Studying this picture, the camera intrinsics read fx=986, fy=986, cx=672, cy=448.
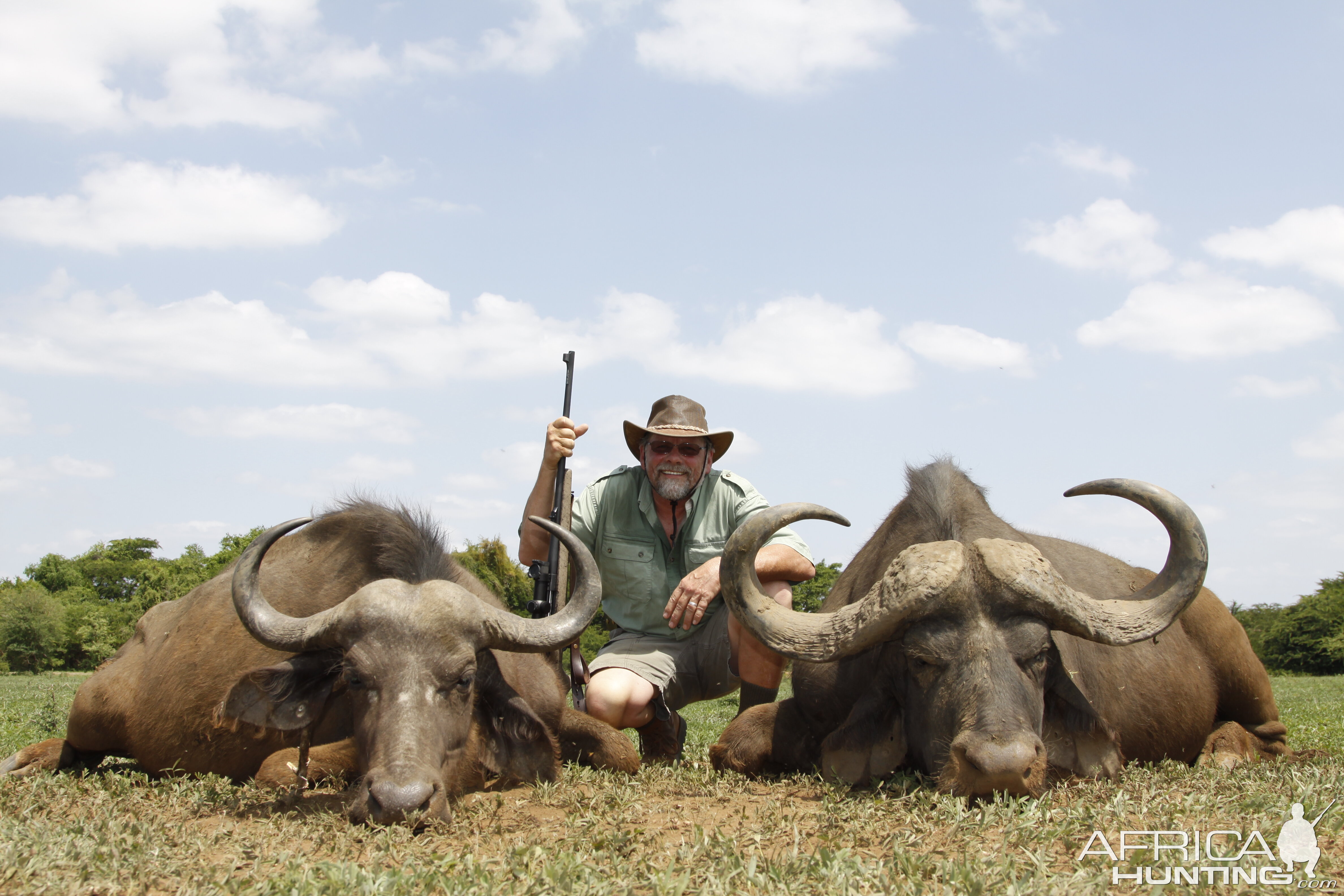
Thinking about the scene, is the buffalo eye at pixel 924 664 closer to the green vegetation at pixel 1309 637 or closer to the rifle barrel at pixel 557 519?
the rifle barrel at pixel 557 519

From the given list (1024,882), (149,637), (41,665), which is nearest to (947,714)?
(1024,882)

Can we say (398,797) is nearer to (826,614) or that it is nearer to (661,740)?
(826,614)

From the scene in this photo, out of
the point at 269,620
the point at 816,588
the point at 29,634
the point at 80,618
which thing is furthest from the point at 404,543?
the point at 80,618

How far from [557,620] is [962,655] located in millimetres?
1935

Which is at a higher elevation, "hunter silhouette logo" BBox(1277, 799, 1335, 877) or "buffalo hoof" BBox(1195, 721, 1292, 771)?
"hunter silhouette logo" BBox(1277, 799, 1335, 877)

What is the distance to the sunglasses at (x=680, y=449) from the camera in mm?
6883

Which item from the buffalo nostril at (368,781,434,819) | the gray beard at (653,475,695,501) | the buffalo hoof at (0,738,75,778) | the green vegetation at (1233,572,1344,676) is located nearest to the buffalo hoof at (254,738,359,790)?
the buffalo nostril at (368,781,434,819)

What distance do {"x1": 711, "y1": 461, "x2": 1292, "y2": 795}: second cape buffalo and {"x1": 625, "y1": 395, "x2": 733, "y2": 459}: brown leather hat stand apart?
1.65 meters

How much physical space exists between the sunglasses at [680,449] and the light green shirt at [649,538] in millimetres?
249

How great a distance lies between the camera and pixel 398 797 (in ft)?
12.4

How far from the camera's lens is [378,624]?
14.8ft

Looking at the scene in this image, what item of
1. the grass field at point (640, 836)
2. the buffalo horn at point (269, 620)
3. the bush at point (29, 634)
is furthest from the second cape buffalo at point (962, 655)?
the bush at point (29, 634)

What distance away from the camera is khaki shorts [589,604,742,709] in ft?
21.9

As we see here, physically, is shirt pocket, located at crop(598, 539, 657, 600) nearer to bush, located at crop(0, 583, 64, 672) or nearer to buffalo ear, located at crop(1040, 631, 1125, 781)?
buffalo ear, located at crop(1040, 631, 1125, 781)
